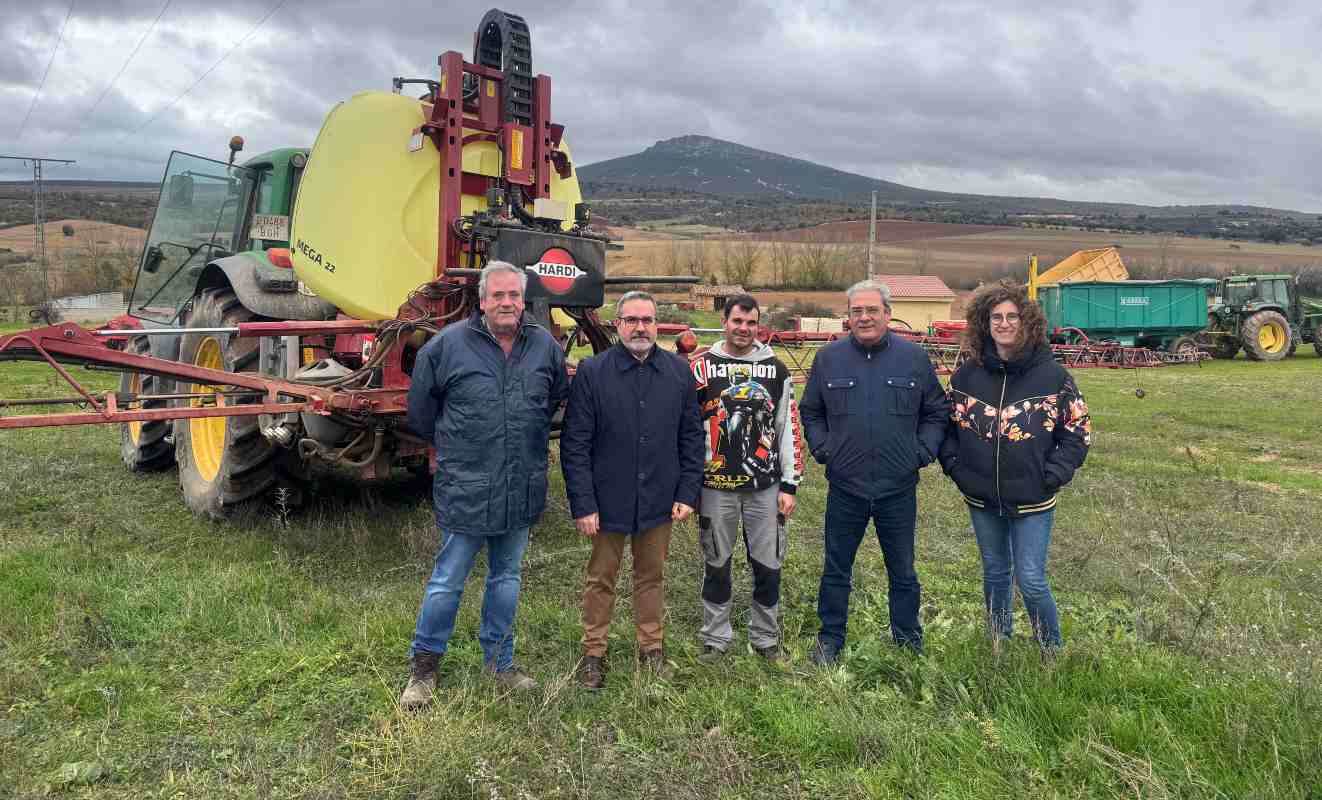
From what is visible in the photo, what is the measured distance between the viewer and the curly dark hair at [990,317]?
3443 millimetres

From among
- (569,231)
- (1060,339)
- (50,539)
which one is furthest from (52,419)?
(1060,339)

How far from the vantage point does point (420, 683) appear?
10.8 feet

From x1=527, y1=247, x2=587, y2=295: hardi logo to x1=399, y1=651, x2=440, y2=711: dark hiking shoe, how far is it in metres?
2.14

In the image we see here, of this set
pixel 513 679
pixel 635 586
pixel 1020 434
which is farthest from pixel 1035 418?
pixel 513 679

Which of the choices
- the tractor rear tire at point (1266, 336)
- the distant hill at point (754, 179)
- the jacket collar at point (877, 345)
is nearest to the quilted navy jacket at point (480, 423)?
the jacket collar at point (877, 345)

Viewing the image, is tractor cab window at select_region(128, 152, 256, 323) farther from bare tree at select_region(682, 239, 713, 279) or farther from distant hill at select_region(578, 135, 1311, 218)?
distant hill at select_region(578, 135, 1311, 218)

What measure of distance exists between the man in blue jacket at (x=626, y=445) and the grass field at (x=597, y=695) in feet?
1.78

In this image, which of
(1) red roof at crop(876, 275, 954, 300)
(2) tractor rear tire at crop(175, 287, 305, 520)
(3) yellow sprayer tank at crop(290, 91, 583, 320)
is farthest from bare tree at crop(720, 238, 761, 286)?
(3) yellow sprayer tank at crop(290, 91, 583, 320)

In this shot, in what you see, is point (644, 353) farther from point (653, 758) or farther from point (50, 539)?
point (50, 539)

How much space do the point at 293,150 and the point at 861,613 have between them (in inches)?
202

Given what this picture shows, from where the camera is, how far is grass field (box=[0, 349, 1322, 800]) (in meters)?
2.71

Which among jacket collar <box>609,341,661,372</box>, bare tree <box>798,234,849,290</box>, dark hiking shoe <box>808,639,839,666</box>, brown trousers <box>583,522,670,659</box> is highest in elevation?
bare tree <box>798,234,849,290</box>

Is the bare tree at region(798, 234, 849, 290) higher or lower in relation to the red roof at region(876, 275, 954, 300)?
higher

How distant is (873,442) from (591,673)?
4.82ft
